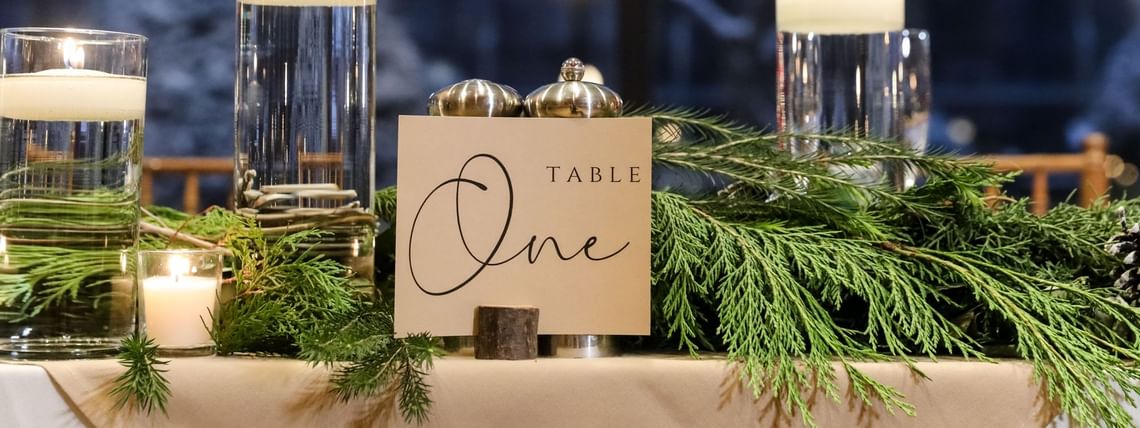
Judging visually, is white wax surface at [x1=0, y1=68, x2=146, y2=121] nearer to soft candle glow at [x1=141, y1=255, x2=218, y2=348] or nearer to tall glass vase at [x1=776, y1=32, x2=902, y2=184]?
soft candle glow at [x1=141, y1=255, x2=218, y2=348]

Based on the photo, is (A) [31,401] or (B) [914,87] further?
(B) [914,87]

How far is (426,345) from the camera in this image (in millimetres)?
555

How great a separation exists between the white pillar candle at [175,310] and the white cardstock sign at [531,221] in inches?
5.0

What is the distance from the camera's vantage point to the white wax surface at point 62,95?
0.59m

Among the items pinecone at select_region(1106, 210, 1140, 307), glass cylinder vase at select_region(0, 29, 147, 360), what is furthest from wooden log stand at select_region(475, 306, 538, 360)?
pinecone at select_region(1106, 210, 1140, 307)

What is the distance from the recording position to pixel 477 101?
1.96 feet

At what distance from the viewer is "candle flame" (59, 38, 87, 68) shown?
589mm

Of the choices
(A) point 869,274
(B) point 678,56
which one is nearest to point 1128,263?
(A) point 869,274

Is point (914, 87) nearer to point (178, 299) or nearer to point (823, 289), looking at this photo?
point (823, 289)

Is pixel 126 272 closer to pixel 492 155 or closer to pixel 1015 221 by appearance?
pixel 492 155

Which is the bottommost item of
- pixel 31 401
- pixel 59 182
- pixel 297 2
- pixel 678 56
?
pixel 31 401

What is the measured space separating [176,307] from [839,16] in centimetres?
53

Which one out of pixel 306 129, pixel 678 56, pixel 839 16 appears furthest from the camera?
pixel 678 56

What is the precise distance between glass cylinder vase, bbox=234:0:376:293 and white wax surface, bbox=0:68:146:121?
0.09 metres
